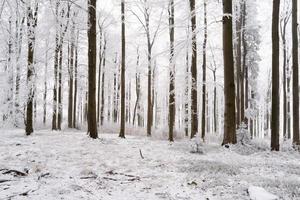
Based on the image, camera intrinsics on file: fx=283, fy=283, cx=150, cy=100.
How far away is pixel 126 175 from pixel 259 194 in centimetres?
315

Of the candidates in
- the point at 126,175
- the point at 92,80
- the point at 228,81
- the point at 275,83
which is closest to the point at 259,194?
the point at 126,175

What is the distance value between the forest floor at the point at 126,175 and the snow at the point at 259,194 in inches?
3.3

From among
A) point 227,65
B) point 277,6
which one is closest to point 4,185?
point 227,65

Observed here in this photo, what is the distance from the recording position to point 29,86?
13133mm

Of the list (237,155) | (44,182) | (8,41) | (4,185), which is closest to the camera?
(4,185)

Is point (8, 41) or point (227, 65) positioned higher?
point (8, 41)

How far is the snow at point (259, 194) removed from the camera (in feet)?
17.5

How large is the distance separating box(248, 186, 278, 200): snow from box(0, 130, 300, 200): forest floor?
0.27 ft

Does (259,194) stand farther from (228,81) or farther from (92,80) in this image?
(92,80)

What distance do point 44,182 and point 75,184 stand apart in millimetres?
652

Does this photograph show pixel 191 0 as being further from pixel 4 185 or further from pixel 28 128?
pixel 4 185

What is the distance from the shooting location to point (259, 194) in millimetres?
5492

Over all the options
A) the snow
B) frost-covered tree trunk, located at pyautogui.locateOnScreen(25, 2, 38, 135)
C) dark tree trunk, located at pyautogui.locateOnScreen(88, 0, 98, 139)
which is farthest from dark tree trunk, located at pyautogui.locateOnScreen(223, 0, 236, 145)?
frost-covered tree trunk, located at pyautogui.locateOnScreen(25, 2, 38, 135)

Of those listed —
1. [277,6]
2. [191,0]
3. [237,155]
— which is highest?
[191,0]
